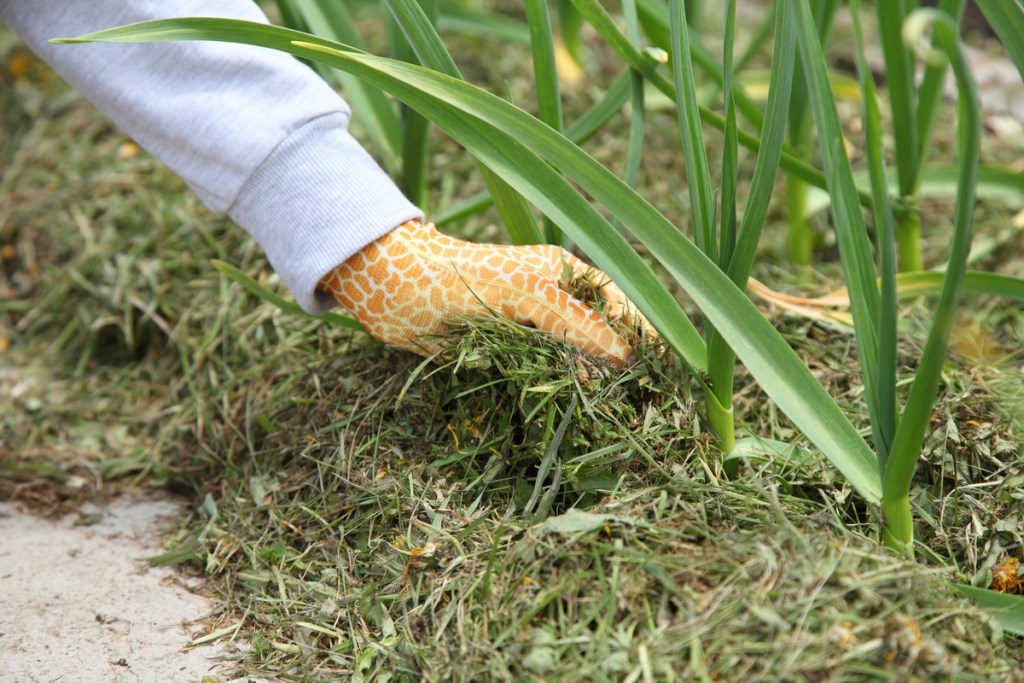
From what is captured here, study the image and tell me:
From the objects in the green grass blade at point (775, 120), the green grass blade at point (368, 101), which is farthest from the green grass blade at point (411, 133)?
the green grass blade at point (775, 120)

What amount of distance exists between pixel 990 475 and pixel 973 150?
0.49 metres

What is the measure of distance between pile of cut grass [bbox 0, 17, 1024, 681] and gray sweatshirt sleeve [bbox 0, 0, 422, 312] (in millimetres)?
200

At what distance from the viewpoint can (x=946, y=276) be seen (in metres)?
0.73

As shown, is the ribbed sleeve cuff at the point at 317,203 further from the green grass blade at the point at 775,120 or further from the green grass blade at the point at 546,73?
the green grass blade at the point at 775,120

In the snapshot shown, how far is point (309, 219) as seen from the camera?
1.03 m

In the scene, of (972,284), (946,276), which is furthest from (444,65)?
(972,284)

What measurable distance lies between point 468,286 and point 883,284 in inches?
17.9

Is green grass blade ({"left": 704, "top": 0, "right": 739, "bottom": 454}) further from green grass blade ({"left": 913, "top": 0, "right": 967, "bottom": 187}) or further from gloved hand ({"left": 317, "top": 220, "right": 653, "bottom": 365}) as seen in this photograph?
green grass blade ({"left": 913, "top": 0, "right": 967, "bottom": 187})

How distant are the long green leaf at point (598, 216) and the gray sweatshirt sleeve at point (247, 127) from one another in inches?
5.3

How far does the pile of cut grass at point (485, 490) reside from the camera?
78 centimetres

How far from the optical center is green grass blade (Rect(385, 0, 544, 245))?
1002 mm

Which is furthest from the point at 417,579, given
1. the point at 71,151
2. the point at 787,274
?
the point at 71,151

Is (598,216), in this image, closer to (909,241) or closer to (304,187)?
(304,187)

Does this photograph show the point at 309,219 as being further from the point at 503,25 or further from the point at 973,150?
the point at 503,25
